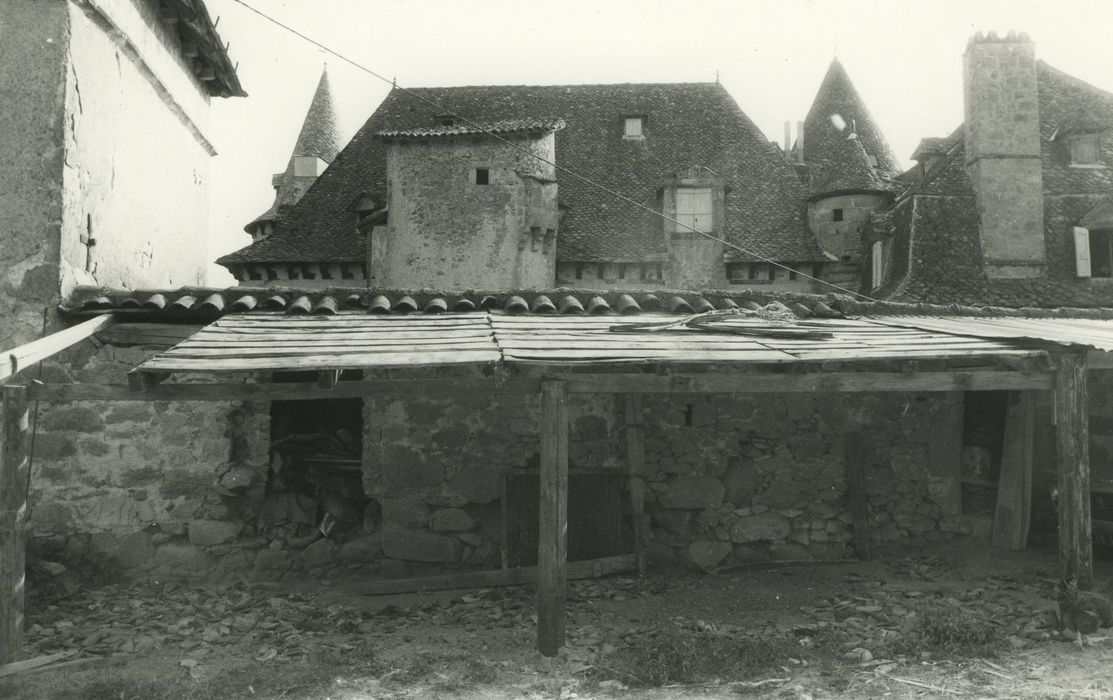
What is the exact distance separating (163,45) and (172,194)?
5.90ft

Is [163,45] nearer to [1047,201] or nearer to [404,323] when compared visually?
[404,323]

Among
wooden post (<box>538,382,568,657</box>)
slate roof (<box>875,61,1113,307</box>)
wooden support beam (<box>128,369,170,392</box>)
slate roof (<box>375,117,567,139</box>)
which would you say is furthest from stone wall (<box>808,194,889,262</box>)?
wooden support beam (<box>128,369,170,392</box>)

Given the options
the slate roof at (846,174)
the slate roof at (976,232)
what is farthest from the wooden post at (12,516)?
the slate roof at (846,174)

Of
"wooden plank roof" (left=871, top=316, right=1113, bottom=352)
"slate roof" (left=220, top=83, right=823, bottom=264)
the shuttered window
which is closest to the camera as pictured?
"wooden plank roof" (left=871, top=316, right=1113, bottom=352)

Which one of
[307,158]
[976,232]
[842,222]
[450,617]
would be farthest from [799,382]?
[307,158]

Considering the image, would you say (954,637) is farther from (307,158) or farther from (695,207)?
(307,158)

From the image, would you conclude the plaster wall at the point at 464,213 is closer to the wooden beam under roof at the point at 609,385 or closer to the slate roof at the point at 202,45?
the slate roof at the point at 202,45

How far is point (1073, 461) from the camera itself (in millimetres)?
5941

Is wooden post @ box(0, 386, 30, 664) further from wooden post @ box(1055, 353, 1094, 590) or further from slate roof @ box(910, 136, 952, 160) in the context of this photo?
slate roof @ box(910, 136, 952, 160)

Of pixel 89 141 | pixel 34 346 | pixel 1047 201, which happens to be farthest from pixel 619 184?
pixel 34 346

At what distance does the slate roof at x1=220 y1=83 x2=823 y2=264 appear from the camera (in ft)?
59.5

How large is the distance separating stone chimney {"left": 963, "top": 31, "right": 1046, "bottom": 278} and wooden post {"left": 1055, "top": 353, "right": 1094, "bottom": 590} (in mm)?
11485

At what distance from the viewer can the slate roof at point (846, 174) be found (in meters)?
18.8

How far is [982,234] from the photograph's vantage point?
16422 mm
